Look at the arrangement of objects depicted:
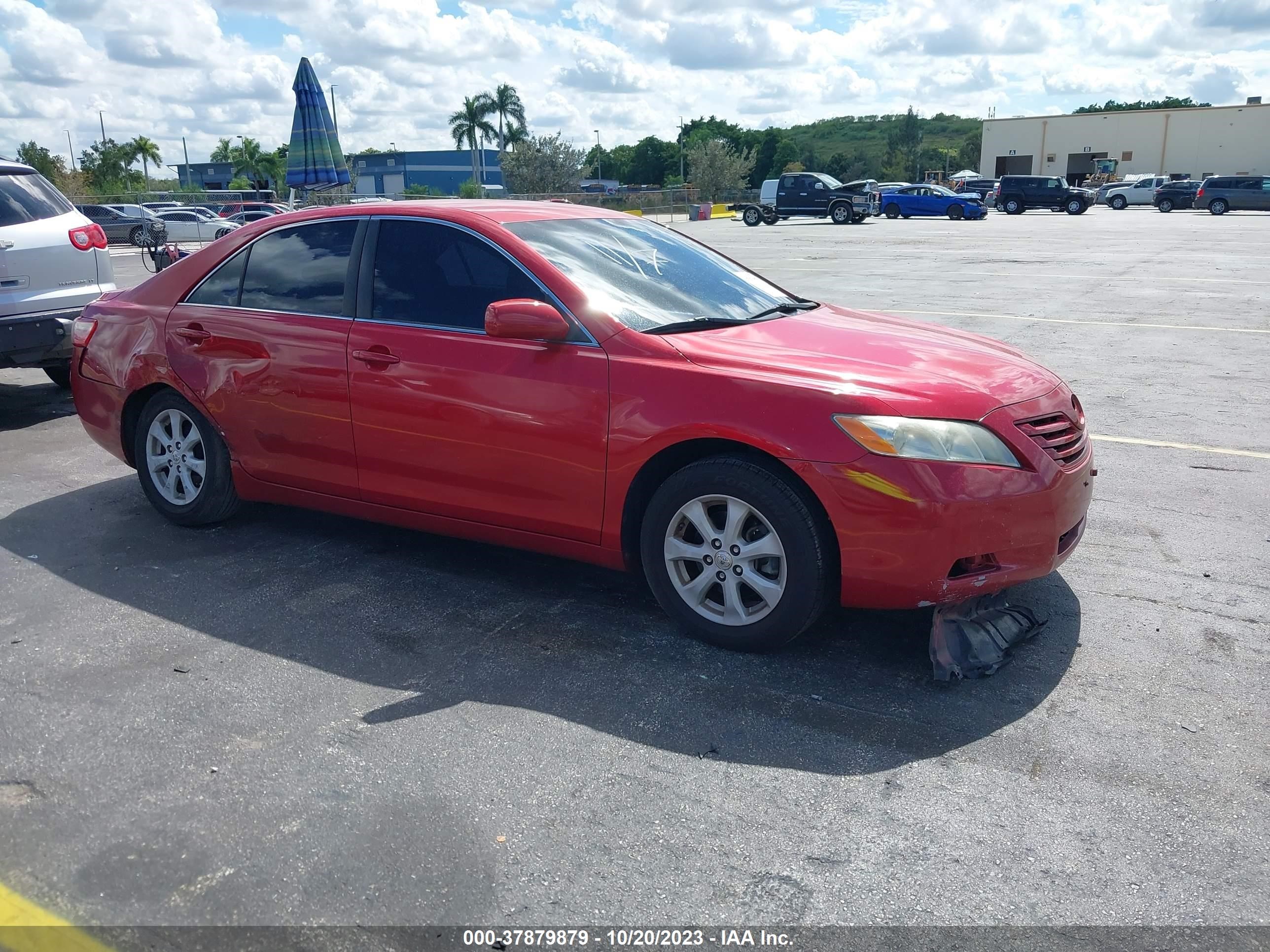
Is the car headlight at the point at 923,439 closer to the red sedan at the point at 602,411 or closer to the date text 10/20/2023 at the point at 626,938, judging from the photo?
the red sedan at the point at 602,411

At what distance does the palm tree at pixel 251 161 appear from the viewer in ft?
335

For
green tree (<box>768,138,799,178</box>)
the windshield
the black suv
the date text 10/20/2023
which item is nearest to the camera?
the date text 10/20/2023

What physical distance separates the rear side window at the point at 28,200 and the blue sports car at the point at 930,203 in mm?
38354

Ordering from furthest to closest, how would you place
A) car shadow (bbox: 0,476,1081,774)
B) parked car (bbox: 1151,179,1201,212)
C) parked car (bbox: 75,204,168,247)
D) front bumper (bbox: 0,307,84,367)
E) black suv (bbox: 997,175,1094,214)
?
parked car (bbox: 1151,179,1201,212) → black suv (bbox: 997,175,1094,214) → parked car (bbox: 75,204,168,247) → front bumper (bbox: 0,307,84,367) → car shadow (bbox: 0,476,1081,774)

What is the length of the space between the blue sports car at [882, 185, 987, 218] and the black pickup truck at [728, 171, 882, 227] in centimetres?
301

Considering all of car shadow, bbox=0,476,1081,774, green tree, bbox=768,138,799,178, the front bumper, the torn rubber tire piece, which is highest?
green tree, bbox=768,138,799,178

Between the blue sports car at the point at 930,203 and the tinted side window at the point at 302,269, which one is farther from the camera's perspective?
the blue sports car at the point at 930,203

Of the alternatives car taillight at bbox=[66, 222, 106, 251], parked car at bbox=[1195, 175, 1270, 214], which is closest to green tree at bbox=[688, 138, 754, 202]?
parked car at bbox=[1195, 175, 1270, 214]

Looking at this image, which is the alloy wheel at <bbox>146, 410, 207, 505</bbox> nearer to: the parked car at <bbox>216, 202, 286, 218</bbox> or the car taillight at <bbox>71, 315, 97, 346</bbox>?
the car taillight at <bbox>71, 315, 97, 346</bbox>

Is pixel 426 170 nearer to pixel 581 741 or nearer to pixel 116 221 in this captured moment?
pixel 116 221

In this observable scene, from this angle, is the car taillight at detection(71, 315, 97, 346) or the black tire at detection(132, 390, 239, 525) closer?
the black tire at detection(132, 390, 239, 525)

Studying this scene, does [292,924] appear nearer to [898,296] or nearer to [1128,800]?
[1128,800]

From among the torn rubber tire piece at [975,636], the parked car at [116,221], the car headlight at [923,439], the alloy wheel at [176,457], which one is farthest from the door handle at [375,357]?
the parked car at [116,221]

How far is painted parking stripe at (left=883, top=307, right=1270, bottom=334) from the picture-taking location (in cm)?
1138
